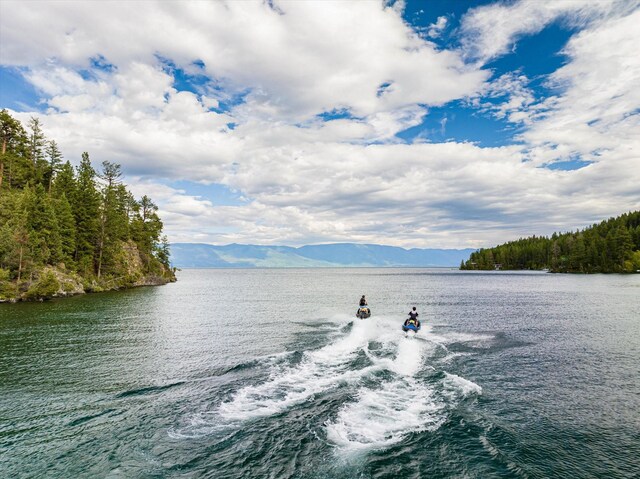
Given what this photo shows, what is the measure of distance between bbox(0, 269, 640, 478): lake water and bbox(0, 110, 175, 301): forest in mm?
33357

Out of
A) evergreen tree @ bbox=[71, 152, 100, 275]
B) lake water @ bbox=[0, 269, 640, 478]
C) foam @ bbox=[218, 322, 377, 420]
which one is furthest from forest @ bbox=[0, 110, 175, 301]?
foam @ bbox=[218, 322, 377, 420]

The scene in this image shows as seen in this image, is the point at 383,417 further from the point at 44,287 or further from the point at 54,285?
the point at 54,285

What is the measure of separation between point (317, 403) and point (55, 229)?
85.5 meters

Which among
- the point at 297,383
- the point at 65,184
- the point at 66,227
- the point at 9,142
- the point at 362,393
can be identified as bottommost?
the point at 297,383

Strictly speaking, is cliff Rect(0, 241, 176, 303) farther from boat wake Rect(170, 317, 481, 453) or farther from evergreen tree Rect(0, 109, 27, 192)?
boat wake Rect(170, 317, 481, 453)

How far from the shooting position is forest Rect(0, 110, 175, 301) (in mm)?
69188

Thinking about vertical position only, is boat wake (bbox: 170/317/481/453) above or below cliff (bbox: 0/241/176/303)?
below

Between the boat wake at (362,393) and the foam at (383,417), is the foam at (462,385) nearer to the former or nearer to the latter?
the boat wake at (362,393)

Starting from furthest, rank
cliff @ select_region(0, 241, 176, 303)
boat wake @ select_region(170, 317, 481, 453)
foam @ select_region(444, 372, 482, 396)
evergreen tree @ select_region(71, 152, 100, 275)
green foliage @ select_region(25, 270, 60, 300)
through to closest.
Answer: evergreen tree @ select_region(71, 152, 100, 275), green foliage @ select_region(25, 270, 60, 300), cliff @ select_region(0, 241, 176, 303), foam @ select_region(444, 372, 482, 396), boat wake @ select_region(170, 317, 481, 453)

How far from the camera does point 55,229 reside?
7981 cm

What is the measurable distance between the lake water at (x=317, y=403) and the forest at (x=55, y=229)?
109ft

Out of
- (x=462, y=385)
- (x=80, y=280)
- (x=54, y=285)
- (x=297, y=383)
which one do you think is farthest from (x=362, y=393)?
(x=80, y=280)

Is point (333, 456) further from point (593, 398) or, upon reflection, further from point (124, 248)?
point (124, 248)

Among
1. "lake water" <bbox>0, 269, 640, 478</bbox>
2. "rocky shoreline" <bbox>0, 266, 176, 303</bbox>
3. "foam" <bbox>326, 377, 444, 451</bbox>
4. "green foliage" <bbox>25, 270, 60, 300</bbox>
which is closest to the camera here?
"lake water" <bbox>0, 269, 640, 478</bbox>
